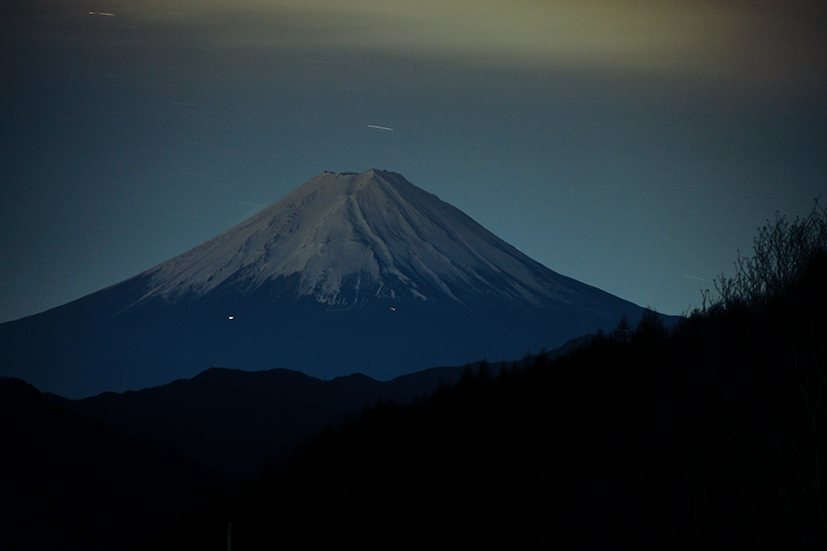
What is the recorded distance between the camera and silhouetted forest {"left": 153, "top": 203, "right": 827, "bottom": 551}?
520 inches

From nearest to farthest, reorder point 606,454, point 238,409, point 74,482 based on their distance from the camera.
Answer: point 606,454 → point 74,482 → point 238,409

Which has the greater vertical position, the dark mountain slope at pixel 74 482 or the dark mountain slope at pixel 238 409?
the dark mountain slope at pixel 238 409

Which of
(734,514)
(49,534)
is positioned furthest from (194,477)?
(734,514)

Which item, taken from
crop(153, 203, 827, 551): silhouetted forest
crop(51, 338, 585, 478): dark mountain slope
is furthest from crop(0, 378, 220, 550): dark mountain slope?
crop(51, 338, 585, 478): dark mountain slope

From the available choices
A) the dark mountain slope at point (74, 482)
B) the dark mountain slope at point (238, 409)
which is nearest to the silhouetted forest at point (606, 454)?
the dark mountain slope at point (74, 482)

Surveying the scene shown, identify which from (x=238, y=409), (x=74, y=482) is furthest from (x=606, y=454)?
(x=238, y=409)

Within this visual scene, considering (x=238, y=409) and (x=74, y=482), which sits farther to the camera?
(x=238, y=409)

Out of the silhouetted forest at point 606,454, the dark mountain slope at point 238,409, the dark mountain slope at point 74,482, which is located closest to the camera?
the silhouetted forest at point 606,454

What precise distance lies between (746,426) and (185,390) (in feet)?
410

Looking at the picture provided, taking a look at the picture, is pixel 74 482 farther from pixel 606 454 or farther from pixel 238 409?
pixel 238 409

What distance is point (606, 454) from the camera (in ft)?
114

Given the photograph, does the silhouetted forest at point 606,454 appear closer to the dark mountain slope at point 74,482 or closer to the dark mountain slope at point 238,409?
the dark mountain slope at point 74,482

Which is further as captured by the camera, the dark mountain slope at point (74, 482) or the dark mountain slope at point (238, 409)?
the dark mountain slope at point (238, 409)

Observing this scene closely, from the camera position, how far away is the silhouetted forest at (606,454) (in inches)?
520
